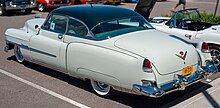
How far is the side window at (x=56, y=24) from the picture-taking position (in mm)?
6105

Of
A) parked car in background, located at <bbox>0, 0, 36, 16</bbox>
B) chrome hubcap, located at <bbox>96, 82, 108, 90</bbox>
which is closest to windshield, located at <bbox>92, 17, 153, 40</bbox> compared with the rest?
chrome hubcap, located at <bbox>96, 82, 108, 90</bbox>

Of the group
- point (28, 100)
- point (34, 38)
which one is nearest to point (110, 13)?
point (34, 38)

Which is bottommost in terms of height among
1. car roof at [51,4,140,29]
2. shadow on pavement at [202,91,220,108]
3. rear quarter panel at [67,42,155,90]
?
shadow on pavement at [202,91,220,108]

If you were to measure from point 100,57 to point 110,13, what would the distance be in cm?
117

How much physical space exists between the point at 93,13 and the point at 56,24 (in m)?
0.89

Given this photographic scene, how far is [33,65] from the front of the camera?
7.37 meters

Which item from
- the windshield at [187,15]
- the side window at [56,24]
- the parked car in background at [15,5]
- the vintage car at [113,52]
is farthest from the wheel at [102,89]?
the parked car in background at [15,5]

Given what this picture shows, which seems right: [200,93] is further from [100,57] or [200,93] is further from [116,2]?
[116,2]

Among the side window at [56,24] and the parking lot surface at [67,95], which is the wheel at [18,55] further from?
the side window at [56,24]

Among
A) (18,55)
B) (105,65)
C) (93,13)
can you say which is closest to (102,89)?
(105,65)

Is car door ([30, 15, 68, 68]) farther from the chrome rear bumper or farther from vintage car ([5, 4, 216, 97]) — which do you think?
the chrome rear bumper

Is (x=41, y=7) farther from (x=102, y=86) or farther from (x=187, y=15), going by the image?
(x=102, y=86)

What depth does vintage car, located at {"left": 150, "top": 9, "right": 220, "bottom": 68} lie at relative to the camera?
278 inches

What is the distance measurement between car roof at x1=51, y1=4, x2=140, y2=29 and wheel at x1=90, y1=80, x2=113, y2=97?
991mm
